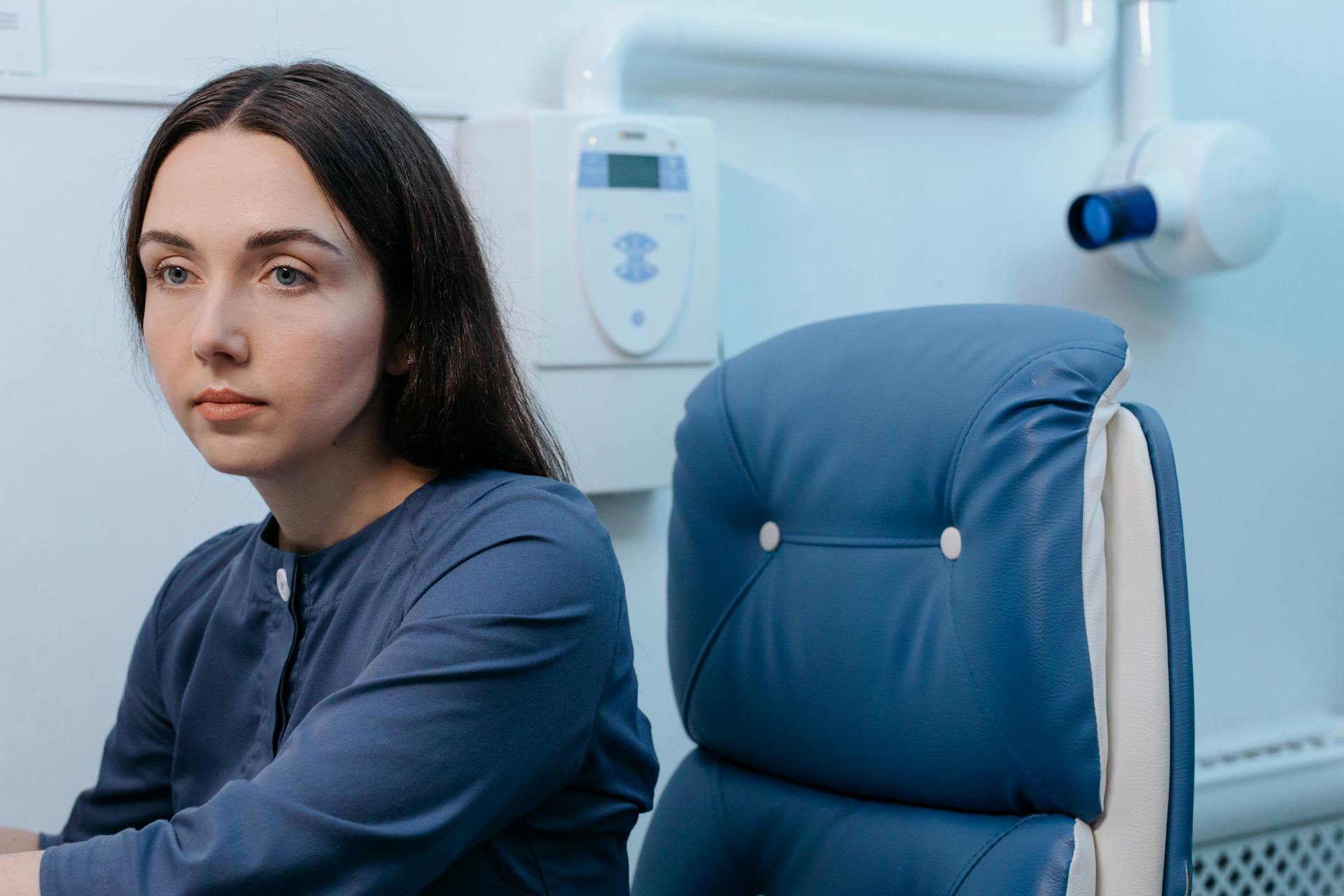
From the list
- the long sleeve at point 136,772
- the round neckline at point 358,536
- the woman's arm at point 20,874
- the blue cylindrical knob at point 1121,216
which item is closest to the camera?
the woman's arm at point 20,874

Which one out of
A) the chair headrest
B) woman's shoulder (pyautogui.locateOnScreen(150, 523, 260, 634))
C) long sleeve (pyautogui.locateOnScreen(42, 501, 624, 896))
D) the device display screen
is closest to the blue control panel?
the device display screen

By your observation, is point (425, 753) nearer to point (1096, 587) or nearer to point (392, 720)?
point (392, 720)

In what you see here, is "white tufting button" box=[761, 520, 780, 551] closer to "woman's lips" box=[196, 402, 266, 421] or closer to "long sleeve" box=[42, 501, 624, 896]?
"long sleeve" box=[42, 501, 624, 896]

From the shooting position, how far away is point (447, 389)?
912mm

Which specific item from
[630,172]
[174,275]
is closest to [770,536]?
[174,275]

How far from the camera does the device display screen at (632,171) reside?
1391 millimetres

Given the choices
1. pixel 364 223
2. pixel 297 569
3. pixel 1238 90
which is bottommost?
pixel 297 569

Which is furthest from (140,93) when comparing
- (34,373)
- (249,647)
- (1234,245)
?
(1234,245)

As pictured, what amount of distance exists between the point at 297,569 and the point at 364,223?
25 centimetres

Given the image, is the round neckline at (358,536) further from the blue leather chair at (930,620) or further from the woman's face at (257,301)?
the blue leather chair at (930,620)

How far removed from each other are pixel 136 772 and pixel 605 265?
0.68m

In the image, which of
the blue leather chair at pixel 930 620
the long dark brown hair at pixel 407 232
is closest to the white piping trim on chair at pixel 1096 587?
the blue leather chair at pixel 930 620

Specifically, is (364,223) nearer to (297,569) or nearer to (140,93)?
(297,569)

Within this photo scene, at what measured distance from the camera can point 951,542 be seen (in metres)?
0.88
